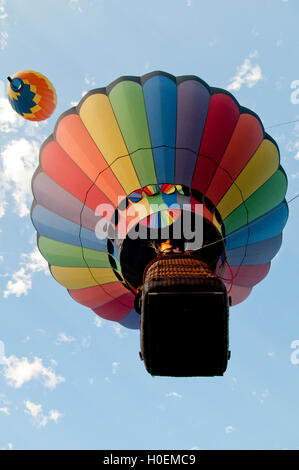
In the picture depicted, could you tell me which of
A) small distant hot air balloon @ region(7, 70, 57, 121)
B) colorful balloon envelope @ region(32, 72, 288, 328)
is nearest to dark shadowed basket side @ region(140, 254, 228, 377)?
colorful balloon envelope @ region(32, 72, 288, 328)

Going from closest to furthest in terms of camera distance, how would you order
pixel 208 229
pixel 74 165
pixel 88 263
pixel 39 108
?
pixel 208 229, pixel 74 165, pixel 88 263, pixel 39 108

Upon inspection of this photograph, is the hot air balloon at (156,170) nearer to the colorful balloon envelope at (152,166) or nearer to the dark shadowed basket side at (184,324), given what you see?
the colorful balloon envelope at (152,166)

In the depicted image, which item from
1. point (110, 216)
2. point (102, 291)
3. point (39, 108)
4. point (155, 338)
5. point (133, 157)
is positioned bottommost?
point (155, 338)

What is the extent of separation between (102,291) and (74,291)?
447 millimetres

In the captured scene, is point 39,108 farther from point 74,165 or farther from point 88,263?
point 88,263

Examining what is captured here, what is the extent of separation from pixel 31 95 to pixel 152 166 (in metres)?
2.41

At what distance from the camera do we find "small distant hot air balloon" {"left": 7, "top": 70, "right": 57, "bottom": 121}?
479 cm

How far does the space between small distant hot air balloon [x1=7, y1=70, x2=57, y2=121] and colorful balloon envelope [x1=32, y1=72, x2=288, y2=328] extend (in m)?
1.21

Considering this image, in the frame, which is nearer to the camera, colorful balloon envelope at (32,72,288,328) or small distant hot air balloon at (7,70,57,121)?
colorful balloon envelope at (32,72,288,328)

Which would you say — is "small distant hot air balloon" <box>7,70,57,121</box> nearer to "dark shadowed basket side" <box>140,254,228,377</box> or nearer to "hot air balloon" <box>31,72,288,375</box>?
"hot air balloon" <box>31,72,288,375</box>

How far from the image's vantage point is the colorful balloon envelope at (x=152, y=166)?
377cm

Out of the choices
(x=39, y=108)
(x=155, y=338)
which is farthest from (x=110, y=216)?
(x=39, y=108)

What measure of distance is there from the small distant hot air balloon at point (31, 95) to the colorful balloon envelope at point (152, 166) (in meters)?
1.21

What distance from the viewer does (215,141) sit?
12.6 ft
